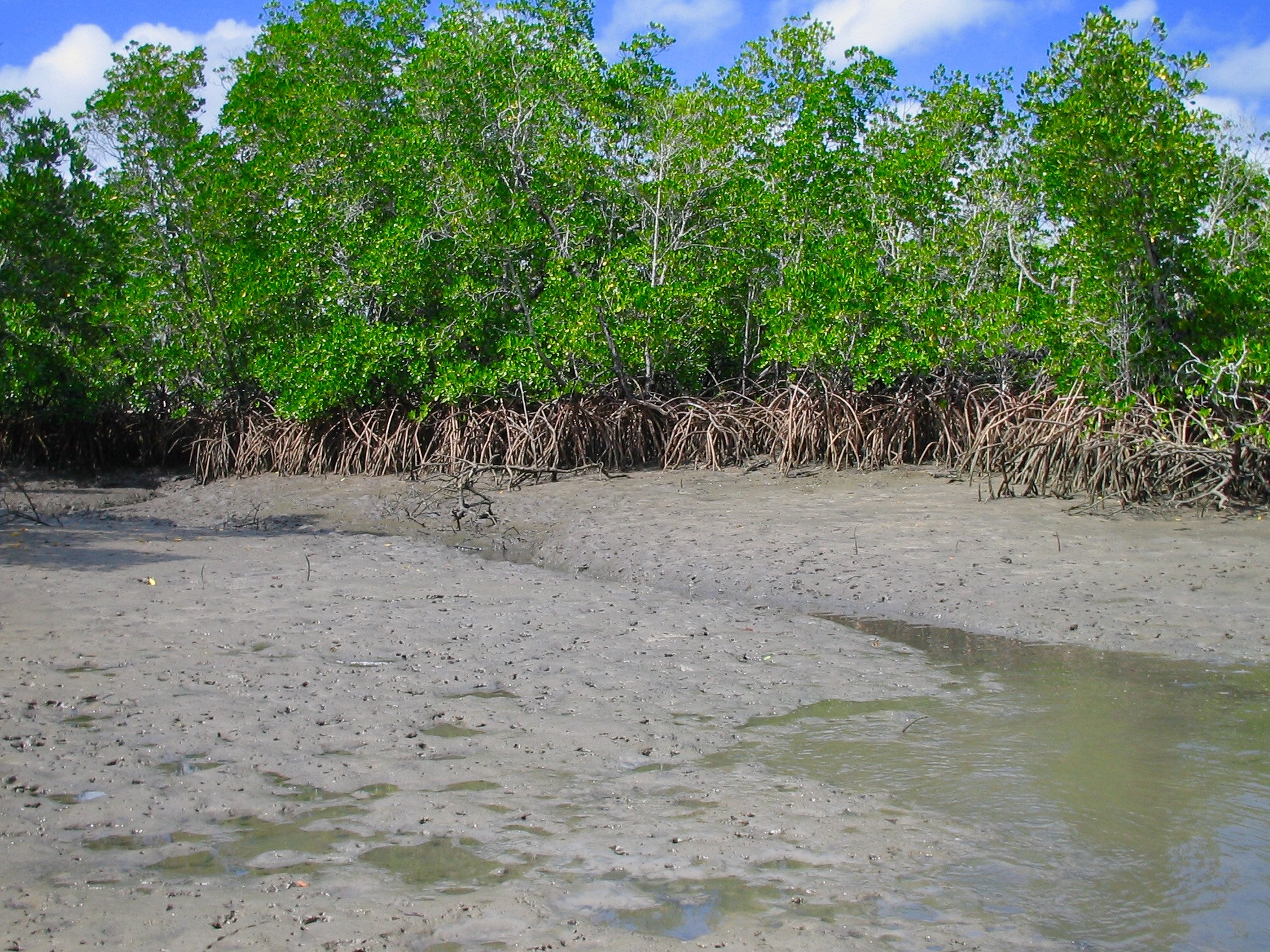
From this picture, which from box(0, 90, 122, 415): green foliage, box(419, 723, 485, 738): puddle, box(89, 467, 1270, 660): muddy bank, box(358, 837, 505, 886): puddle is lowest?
box(358, 837, 505, 886): puddle

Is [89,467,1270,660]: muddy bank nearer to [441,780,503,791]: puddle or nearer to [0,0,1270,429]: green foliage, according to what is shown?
[0,0,1270,429]: green foliage

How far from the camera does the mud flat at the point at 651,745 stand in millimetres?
2938

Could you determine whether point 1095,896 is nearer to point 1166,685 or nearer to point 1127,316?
point 1166,685

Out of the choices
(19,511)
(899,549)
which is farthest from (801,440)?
(19,511)

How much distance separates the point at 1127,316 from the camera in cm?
884

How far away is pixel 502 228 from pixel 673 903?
33.2ft

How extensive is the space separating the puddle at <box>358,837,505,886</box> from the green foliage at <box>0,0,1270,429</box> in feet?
27.2

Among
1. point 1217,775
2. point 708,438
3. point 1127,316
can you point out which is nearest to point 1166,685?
point 1217,775

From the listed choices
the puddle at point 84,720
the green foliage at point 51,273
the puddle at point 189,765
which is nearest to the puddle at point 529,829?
the puddle at point 189,765

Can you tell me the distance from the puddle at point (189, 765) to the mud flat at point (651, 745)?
0.02 m

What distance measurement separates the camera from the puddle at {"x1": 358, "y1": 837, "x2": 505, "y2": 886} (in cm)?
309

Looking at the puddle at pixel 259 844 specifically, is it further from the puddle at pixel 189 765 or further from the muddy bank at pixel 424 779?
the puddle at pixel 189 765

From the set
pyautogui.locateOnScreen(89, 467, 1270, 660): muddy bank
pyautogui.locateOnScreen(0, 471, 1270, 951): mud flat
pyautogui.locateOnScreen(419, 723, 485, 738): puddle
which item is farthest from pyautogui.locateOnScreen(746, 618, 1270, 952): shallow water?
pyautogui.locateOnScreen(419, 723, 485, 738): puddle

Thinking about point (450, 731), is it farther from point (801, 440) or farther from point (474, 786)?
point (801, 440)
